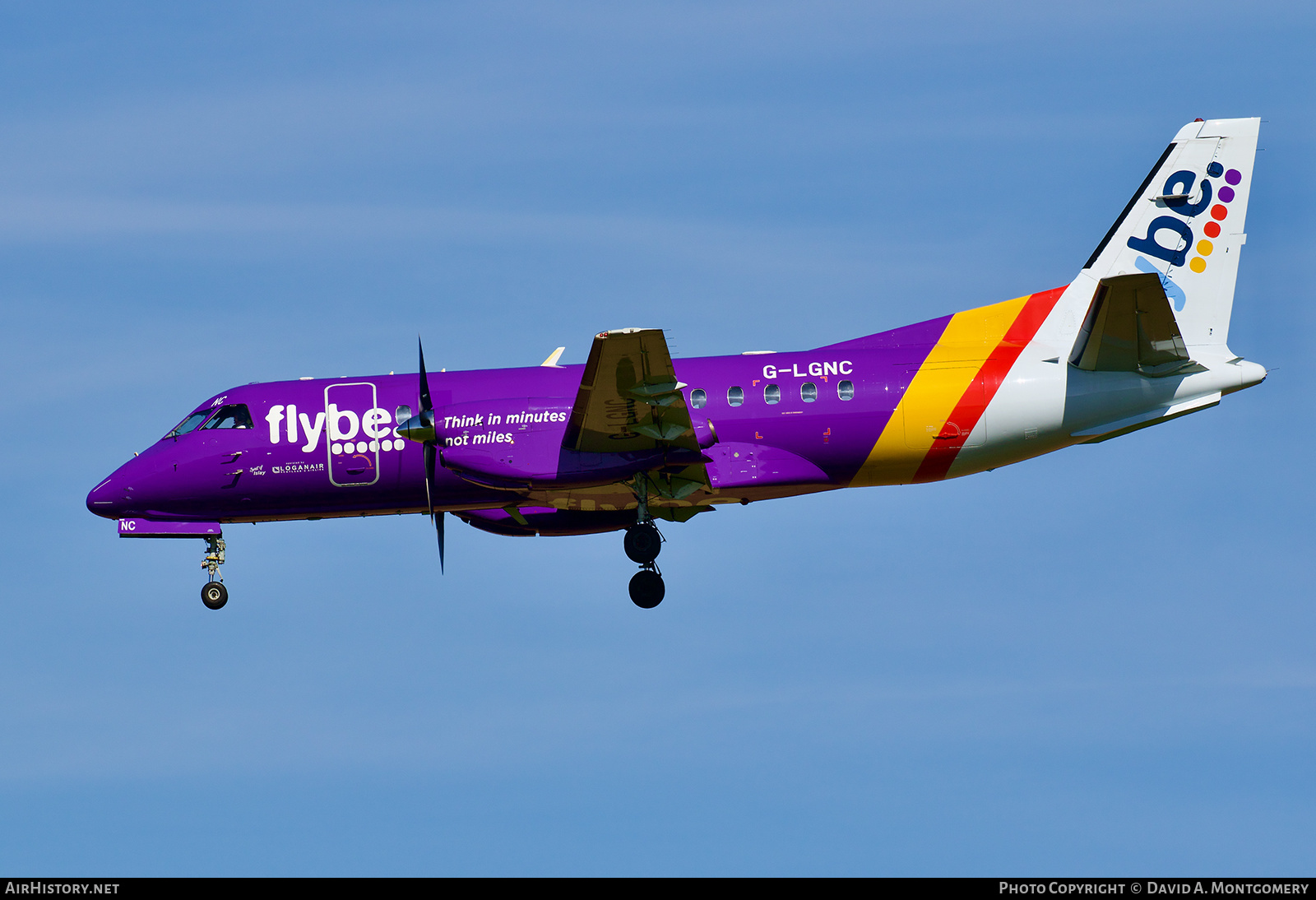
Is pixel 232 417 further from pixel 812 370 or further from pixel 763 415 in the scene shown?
pixel 812 370

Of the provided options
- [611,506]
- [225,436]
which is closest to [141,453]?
[225,436]

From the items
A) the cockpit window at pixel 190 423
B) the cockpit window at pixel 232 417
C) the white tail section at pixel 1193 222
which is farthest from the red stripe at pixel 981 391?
Answer: the cockpit window at pixel 190 423

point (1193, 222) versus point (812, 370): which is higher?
point (1193, 222)

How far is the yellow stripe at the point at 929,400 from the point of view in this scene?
27.3 m

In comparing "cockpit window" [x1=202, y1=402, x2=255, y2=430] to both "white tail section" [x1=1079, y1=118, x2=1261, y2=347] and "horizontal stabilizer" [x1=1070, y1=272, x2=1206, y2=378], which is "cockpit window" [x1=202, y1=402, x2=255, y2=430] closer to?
"horizontal stabilizer" [x1=1070, y1=272, x2=1206, y2=378]

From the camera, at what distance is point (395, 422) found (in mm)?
28031

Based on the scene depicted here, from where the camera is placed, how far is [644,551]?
27.9 m

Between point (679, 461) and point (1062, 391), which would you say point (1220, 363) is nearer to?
point (1062, 391)

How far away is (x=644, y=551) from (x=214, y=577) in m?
8.22

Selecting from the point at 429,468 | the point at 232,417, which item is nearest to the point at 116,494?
the point at 232,417

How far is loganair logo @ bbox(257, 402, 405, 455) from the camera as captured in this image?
27984 mm

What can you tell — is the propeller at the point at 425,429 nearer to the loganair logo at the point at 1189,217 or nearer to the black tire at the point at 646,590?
the black tire at the point at 646,590

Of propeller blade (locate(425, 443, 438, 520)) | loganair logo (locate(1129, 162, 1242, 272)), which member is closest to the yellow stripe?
loganair logo (locate(1129, 162, 1242, 272))
